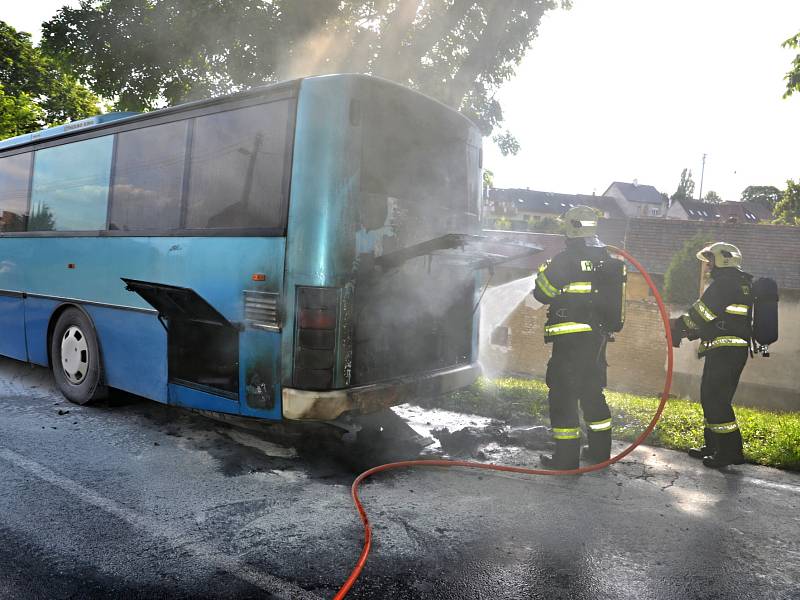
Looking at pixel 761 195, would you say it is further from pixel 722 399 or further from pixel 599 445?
pixel 599 445

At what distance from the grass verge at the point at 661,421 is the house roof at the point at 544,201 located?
254 feet

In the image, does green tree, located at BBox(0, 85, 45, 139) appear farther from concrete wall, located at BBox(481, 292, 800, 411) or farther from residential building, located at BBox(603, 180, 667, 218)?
residential building, located at BBox(603, 180, 667, 218)

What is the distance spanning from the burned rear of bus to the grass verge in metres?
1.18

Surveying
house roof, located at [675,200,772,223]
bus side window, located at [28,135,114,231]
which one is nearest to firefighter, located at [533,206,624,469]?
bus side window, located at [28,135,114,231]

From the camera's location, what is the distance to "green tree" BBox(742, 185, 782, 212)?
94.0 meters

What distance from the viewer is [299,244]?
4031 mm

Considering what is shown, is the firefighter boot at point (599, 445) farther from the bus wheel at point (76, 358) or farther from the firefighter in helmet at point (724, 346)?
the bus wheel at point (76, 358)

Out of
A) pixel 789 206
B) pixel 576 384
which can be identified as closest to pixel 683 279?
pixel 576 384

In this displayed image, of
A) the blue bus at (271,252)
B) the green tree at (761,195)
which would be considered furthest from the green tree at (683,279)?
the green tree at (761,195)

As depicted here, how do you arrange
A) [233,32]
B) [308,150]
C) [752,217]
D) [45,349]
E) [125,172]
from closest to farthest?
[308,150] → [125,172] → [45,349] → [233,32] → [752,217]

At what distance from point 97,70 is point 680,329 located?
13.1 m

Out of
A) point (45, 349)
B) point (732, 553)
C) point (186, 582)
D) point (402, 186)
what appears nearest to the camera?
point (186, 582)

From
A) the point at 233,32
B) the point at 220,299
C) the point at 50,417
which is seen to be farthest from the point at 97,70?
the point at 220,299

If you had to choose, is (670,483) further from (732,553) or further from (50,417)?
(50,417)
